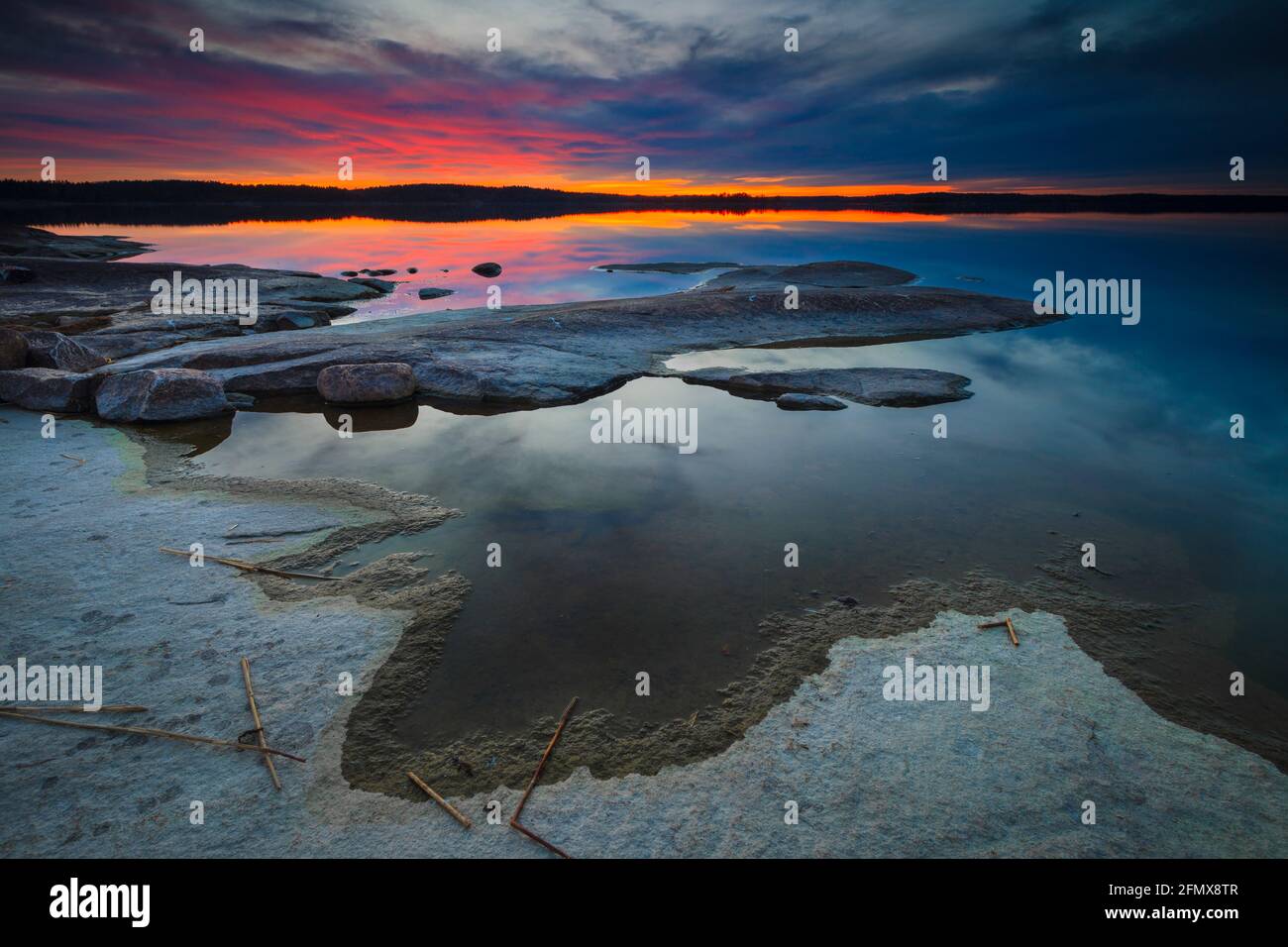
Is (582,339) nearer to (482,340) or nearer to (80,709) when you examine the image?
(482,340)

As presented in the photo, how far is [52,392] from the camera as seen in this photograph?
955cm

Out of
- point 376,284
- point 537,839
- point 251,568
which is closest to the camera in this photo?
point 537,839

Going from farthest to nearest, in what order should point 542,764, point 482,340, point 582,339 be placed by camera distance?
point 582,339
point 482,340
point 542,764

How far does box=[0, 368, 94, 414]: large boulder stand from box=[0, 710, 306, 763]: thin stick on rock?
7.95 m

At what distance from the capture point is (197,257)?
34.4m

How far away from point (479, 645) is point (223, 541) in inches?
116

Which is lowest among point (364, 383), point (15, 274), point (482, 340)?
point (364, 383)

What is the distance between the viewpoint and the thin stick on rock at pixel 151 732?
3.48m

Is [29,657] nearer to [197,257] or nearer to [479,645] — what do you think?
[479,645]

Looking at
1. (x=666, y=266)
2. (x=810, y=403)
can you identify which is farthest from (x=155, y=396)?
(x=666, y=266)

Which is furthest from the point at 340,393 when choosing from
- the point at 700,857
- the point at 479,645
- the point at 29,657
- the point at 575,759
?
the point at 700,857

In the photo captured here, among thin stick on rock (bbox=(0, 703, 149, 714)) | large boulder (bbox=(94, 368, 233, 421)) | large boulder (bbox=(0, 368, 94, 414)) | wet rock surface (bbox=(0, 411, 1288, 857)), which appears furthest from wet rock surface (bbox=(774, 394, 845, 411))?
large boulder (bbox=(0, 368, 94, 414))

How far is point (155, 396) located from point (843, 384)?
10785 mm

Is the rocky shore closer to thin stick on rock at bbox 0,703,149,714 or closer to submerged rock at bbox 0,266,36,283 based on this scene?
submerged rock at bbox 0,266,36,283
